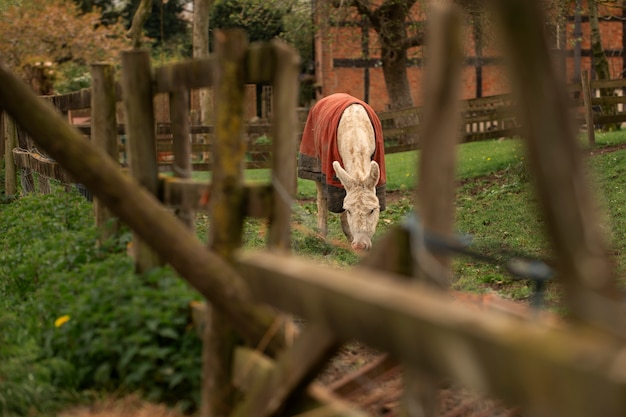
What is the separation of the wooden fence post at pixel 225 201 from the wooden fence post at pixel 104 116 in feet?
5.55

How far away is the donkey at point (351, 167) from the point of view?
31.0 feet

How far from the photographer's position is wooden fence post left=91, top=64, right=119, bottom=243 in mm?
5277

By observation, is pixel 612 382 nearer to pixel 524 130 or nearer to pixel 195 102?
Answer: pixel 524 130

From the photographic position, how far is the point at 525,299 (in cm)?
704

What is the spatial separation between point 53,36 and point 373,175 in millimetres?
22004

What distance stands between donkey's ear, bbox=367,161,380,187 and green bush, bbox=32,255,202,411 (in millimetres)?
5158

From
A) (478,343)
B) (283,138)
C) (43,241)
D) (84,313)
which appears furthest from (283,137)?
(43,241)

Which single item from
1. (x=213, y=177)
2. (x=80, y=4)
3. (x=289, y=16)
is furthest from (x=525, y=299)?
(x=80, y=4)

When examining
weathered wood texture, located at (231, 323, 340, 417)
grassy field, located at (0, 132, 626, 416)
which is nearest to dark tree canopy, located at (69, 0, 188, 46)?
grassy field, located at (0, 132, 626, 416)

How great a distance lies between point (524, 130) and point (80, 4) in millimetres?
35142

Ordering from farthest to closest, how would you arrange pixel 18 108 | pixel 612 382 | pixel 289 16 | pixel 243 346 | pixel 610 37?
1. pixel 610 37
2. pixel 289 16
3. pixel 18 108
4. pixel 243 346
5. pixel 612 382

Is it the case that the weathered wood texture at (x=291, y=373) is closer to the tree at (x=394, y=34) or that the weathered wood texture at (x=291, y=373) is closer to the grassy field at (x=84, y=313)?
the grassy field at (x=84, y=313)

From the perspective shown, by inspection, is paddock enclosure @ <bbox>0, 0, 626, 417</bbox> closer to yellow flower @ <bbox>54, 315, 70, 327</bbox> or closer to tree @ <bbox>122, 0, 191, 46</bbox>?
yellow flower @ <bbox>54, 315, 70, 327</bbox>

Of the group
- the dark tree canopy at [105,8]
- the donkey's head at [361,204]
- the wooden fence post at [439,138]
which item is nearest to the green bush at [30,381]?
the wooden fence post at [439,138]
